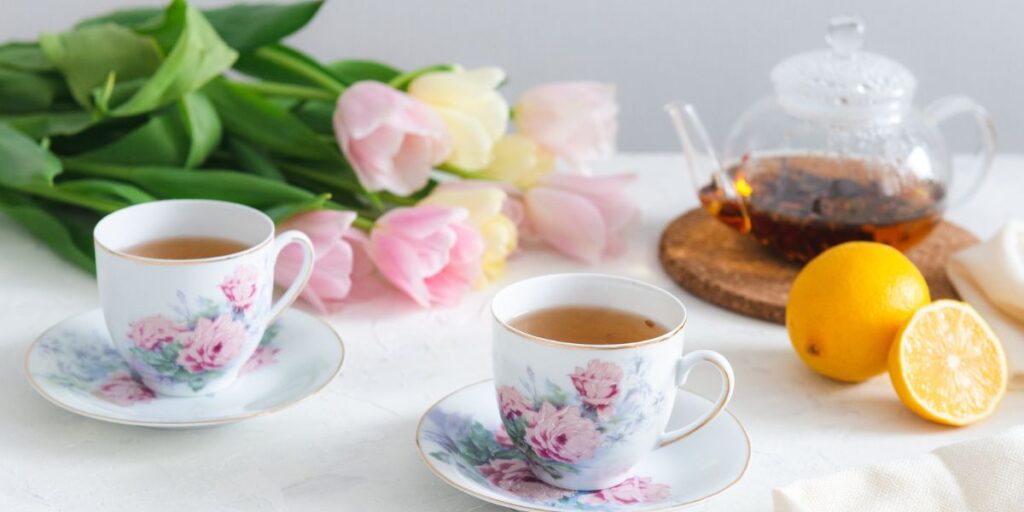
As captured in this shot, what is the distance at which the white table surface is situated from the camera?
0.81m

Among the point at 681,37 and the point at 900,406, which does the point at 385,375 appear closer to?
the point at 900,406

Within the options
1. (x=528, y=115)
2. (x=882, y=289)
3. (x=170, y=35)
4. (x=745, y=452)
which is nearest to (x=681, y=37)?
(x=528, y=115)

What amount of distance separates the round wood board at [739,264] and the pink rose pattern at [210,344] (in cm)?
50

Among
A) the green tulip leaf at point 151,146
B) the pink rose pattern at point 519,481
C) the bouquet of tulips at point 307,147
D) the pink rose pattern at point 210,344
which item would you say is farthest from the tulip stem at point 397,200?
the pink rose pattern at point 519,481

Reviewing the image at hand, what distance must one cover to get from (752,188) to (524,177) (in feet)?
0.84

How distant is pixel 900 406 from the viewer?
3.25ft

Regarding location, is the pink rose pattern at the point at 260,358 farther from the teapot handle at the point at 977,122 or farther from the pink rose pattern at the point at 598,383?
the teapot handle at the point at 977,122

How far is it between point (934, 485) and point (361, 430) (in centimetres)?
41

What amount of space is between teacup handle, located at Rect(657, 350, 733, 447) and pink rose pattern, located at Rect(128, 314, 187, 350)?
14.4 inches

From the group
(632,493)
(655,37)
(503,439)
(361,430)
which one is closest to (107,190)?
(361,430)

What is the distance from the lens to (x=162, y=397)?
0.92m

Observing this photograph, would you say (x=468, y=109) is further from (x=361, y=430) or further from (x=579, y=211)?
(x=361, y=430)

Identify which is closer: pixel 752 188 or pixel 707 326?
pixel 707 326

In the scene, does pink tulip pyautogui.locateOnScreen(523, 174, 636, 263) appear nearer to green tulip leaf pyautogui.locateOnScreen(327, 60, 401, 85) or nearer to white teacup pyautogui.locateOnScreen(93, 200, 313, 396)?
green tulip leaf pyautogui.locateOnScreen(327, 60, 401, 85)
